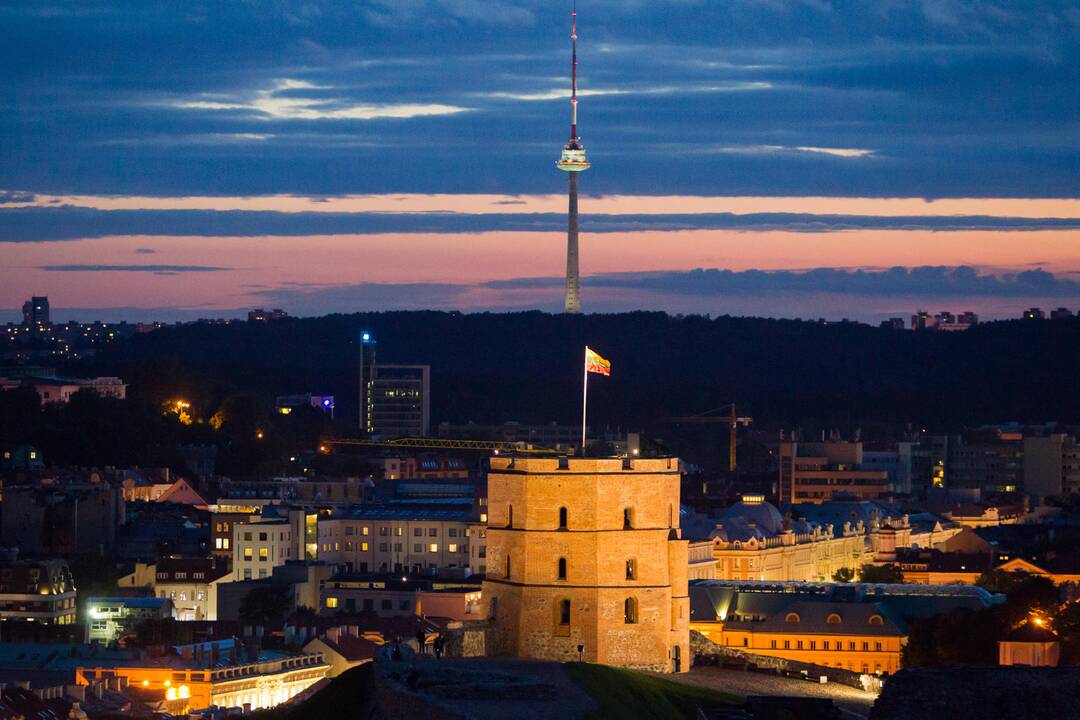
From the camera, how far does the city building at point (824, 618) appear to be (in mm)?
90562

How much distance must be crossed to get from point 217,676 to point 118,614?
21494 mm

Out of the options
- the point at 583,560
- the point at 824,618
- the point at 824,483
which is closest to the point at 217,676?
the point at 824,618

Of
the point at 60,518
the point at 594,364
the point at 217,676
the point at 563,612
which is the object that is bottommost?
the point at 217,676

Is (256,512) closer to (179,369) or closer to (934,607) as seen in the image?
(934,607)

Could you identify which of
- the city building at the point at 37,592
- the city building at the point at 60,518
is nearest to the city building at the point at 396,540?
the city building at the point at 60,518

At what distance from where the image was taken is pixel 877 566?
132 meters

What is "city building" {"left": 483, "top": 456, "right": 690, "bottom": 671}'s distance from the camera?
177ft

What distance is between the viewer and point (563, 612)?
5447 centimetres

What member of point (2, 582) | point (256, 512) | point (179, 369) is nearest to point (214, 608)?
point (2, 582)

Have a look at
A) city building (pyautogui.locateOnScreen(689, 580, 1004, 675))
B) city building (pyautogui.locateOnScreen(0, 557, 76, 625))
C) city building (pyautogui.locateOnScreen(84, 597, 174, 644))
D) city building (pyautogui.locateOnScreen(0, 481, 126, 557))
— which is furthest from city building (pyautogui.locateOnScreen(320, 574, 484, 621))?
city building (pyautogui.locateOnScreen(0, 481, 126, 557))

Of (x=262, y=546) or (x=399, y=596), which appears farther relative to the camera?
(x=262, y=546)

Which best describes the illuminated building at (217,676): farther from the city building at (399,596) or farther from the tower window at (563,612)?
the tower window at (563,612)

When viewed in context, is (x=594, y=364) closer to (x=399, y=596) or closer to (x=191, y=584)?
(x=399, y=596)

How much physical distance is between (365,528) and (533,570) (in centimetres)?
7491
